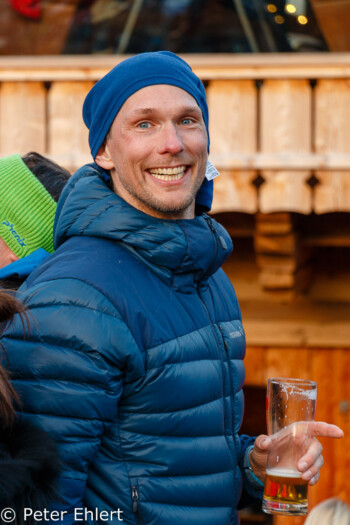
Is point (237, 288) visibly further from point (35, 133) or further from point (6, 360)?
point (6, 360)

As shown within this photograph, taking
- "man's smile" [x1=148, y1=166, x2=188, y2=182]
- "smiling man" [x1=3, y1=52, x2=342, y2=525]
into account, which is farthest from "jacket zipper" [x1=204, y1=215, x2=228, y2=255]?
"man's smile" [x1=148, y1=166, x2=188, y2=182]

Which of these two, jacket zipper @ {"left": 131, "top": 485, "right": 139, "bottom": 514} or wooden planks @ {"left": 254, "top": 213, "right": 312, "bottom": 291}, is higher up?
wooden planks @ {"left": 254, "top": 213, "right": 312, "bottom": 291}

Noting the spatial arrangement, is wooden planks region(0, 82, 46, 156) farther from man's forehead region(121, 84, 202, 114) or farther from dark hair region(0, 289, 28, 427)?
dark hair region(0, 289, 28, 427)

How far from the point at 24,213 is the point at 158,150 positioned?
0.43m

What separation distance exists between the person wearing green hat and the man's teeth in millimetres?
362

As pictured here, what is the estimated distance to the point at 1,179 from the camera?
2.09 meters

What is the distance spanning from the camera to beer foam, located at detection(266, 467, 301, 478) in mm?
1704

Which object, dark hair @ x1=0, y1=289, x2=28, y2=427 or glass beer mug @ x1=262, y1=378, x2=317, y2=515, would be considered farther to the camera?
glass beer mug @ x1=262, y1=378, x2=317, y2=515

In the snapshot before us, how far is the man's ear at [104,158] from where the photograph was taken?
1.90 metres

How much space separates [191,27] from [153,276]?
3364 mm

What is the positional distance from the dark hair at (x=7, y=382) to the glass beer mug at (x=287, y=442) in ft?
1.78

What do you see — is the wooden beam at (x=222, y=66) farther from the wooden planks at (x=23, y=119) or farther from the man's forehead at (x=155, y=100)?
the man's forehead at (x=155, y=100)

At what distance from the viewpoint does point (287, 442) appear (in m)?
1.74

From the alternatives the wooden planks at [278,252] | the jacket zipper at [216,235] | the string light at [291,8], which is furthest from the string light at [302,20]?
the jacket zipper at [216,235]
